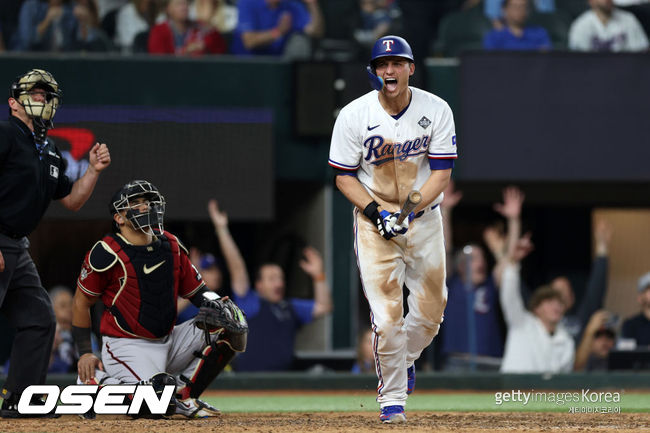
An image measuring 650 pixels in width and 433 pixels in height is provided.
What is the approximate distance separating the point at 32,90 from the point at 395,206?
215 cm

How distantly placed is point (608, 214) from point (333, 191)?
3.35m

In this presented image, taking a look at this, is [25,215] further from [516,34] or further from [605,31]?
[605,31]

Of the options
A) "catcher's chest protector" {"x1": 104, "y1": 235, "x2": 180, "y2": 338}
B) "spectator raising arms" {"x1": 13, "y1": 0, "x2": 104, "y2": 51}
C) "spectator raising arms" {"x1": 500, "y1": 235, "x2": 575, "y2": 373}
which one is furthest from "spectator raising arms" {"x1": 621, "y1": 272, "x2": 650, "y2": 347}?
"spectator raising arms" {"x1": 13, "y1": 0, "x2": 104, "y2": 51}

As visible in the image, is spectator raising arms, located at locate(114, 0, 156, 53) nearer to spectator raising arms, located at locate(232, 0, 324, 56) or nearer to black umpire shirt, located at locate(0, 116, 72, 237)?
spectator raising arms, located at locate(232, 0, 324, 56)

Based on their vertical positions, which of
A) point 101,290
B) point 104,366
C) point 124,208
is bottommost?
point 104,366

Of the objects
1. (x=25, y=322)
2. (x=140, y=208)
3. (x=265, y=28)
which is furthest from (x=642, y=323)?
(x=25, y=322)

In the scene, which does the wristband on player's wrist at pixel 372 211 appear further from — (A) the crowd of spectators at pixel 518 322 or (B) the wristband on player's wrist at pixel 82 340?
(A) the crowd of spectators at pixel 518 322

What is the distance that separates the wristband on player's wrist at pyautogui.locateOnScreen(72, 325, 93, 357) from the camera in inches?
277

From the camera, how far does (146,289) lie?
22.9ft

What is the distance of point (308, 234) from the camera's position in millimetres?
12719

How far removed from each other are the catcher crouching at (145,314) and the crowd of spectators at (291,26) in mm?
5303

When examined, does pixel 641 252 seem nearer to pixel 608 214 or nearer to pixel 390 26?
pixel 608 214

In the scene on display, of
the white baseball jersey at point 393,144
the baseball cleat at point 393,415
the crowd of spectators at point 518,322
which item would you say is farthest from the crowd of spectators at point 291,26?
the baseball cleat at point 393,415

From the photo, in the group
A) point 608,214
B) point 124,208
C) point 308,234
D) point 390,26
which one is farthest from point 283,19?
point 124,208
